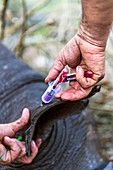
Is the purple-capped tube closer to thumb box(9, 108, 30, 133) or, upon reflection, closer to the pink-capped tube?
the pink-capped tube

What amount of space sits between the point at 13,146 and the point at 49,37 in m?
1.98

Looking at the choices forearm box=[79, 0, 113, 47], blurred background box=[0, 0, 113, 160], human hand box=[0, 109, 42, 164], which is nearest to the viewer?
forearm box=[79, 0, 113, 47]

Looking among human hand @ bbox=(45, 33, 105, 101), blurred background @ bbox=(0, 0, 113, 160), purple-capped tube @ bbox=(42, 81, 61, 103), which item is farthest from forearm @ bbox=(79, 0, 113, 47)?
blurred background @ bbox=(0, 0, 113, 160)

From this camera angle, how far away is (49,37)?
3.93m

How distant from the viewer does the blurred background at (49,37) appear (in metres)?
3.42

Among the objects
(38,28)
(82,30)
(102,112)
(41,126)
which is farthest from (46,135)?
(38,28)

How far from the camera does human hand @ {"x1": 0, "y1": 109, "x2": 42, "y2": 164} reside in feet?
6.72

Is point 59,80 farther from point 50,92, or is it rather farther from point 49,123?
point 49,123

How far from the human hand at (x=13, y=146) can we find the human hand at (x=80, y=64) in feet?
0.85

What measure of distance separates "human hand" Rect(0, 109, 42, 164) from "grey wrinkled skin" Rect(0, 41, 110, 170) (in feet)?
0.11

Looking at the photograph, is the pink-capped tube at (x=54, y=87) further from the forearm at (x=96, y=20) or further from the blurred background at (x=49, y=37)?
the blurred background at (x=49, y=37)

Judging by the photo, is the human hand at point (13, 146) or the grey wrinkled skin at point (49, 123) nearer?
the human hand at point (13, 146)

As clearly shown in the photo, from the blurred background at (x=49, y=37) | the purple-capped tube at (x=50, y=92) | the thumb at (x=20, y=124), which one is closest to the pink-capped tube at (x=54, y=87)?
the purple-capped tube at (x=50, y=92)

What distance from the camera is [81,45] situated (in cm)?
198
